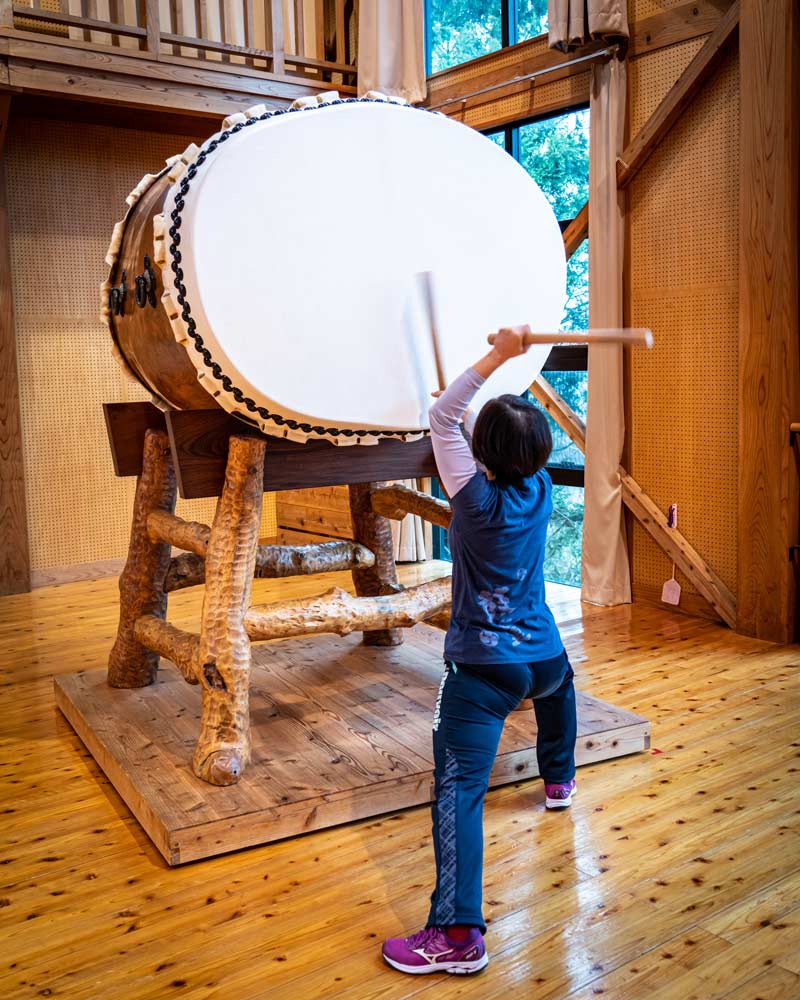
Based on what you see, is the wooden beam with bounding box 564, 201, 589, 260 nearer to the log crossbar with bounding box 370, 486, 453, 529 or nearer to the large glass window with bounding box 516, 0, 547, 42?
the large glass window with bounding box 516, 0, 547, 42

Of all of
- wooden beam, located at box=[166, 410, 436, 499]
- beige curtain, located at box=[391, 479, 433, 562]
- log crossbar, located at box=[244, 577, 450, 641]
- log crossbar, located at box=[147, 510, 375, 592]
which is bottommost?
beige curtain, located at box=[391, 479, 433, 562]

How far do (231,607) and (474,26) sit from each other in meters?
3.36

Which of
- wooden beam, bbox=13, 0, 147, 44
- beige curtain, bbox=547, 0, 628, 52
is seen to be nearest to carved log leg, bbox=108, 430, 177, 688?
wooden beam, bbox=13, 0, 147, 44

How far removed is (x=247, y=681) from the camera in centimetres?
Answer: 221

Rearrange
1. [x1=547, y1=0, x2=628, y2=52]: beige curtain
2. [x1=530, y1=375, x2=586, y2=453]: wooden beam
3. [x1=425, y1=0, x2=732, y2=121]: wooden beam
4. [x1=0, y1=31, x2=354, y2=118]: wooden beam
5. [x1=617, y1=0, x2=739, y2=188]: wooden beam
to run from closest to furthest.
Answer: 1. [x1=617, y1=0, x2=739, y2=188]: wooden beam
2. [x1=425, y1=0, x2=732, y2=121]: wooden beam
3. [x1=547, y1=0, x2=628, y2=52]: beige curtain
4. [x1=0, y1=31, x2=354, y2=118]: wooden beam
5. [x1=530, y1=375, x2=586, y2=453]: wooden beam

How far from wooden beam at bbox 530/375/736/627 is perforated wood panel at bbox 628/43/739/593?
40mm

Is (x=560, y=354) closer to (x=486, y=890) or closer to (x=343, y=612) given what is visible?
(x=343, y=612)

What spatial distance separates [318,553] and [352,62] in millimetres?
2936

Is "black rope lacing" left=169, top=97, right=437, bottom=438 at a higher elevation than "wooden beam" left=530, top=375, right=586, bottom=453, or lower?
higher

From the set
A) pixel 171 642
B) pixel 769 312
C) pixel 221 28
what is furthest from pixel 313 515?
pixel 171 642

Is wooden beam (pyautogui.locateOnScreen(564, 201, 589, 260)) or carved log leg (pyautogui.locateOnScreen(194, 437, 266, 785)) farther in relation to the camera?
wooden beam (pyautogui.locateOnScreen(564, 201, 589, 260))

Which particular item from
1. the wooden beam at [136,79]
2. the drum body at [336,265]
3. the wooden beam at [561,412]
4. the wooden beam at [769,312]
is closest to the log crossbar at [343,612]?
the drum body at [336,265]

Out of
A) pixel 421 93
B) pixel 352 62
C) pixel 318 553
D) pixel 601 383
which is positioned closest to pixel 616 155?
pixel 601 383

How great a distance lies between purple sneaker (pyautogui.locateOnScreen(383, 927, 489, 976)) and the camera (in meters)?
1.55
